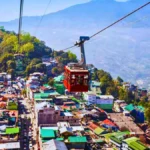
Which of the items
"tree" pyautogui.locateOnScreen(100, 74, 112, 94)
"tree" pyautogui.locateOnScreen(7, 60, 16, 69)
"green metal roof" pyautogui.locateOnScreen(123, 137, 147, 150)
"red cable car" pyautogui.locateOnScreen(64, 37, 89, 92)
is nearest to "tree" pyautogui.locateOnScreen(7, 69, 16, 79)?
"tree" pyautogui.locateOnScreen(7, 60, 16, 69)

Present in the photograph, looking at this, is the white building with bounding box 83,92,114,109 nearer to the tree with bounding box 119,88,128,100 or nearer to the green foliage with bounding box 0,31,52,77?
the tree with bounding box 119,88,128,100

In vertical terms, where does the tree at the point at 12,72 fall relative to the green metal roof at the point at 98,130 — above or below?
above

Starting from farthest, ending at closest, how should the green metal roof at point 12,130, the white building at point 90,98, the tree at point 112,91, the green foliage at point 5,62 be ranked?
the green foliage at point 5,62, the tree at point 112,91, the white building at point 90,98, the green metal roof at point 12,130

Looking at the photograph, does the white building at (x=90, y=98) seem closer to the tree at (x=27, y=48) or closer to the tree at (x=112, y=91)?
the tree at (x=112, y=91)

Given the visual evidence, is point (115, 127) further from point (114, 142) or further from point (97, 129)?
point (114, 142)

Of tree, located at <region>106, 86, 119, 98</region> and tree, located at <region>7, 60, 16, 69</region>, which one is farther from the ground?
tree, located at <region>7, 60, 16, 69</region>

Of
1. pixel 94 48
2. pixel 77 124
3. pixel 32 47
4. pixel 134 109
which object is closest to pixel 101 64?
pixel 94 48

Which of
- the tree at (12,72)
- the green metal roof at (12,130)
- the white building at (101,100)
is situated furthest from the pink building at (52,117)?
the tree at (12,72)

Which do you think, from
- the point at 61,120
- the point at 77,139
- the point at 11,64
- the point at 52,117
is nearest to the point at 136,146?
A: the point at 77,139
